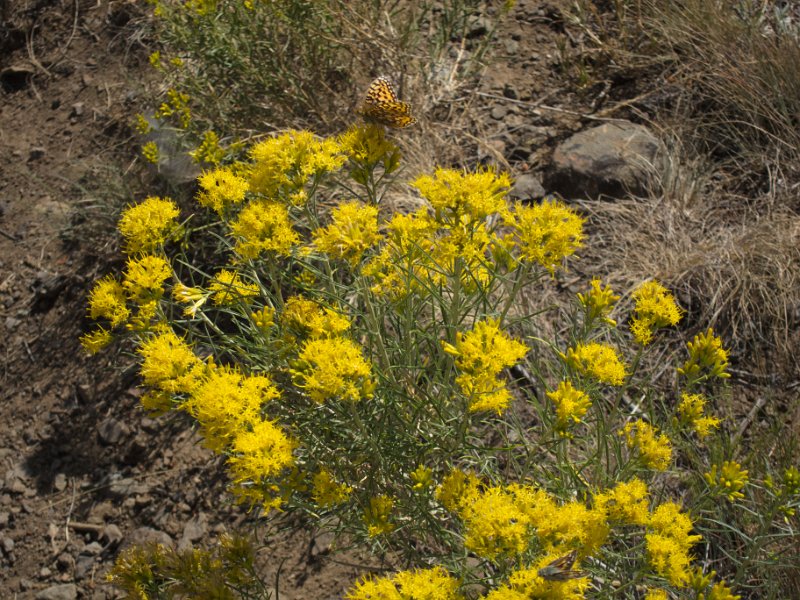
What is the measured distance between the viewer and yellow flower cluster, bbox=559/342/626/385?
2240 mm

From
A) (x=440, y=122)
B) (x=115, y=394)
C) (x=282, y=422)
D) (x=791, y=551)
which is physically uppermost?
(x=440, y=122)

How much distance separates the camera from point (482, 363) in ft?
6.77

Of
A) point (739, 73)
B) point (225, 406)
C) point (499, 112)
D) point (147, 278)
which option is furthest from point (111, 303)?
point (739, 73)

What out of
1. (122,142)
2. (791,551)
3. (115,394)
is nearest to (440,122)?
(122,142)

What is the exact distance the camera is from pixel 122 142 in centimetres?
526

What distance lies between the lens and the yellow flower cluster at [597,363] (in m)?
2.24

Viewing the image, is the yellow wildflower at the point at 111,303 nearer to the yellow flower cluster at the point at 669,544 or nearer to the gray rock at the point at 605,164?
the yellow flower cluster at the point at 669,544

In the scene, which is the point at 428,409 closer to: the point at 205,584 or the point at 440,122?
the point at 205,584

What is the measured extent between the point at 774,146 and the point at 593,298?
2.60 metres

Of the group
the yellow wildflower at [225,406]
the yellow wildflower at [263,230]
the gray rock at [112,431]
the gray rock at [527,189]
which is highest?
the yellow wildflower at [263,230]

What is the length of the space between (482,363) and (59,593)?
2787 mm

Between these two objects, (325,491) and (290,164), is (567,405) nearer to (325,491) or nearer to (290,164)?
(325,491)

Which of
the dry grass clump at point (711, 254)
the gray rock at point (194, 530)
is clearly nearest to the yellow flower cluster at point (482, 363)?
the dry grass clump at point (711, 254)

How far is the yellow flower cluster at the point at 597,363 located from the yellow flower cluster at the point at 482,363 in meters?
0.26
